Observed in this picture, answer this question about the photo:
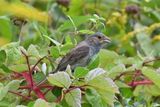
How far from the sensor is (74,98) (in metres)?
1.94

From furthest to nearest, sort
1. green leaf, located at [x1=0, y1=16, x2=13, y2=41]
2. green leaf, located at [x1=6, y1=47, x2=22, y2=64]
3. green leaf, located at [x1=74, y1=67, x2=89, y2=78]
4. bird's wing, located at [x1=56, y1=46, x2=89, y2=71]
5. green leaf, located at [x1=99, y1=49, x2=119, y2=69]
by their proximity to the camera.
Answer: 1. green leaf, located at [x1=0, y1=16, x2=13, y2=41]
2. green leaf, located at [x1=99, y1=49, x2=119, y2=69]
3. bird's wing, located at [x1=56, y1=46, x2=89, y2=71]
4. green leaf, located at [x1=6, y1=47, x2=22, y2=64]
5. green leaf, located at [x1=74, y1=67, x2=89, y2=78]

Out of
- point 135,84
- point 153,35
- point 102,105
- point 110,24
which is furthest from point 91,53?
point 153,35

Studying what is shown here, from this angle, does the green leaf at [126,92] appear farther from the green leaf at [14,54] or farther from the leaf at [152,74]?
the green leaf at [14,54]

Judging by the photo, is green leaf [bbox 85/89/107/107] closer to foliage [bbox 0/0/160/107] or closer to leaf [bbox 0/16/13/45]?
foliage [bbox 0/0/160/107]

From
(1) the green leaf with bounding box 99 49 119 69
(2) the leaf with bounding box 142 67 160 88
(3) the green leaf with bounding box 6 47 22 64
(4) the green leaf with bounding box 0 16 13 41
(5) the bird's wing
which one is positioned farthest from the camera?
(4) the green leaf with bounding box 0 16 13 41

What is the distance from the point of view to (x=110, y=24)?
3.83 meters

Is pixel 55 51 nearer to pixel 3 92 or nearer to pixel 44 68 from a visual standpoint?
pixel 44 68

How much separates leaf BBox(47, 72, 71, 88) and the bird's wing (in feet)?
1.08

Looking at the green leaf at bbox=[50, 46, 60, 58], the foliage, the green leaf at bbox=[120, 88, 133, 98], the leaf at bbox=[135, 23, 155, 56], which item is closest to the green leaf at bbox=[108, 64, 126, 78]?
the foliage

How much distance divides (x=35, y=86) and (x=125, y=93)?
0.48 meters

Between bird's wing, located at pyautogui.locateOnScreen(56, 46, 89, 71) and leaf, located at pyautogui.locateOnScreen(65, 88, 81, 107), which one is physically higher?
leaf, located at pyautogui.locateOnScreen(65, 88, 81, 107)

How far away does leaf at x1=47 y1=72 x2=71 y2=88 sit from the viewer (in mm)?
1927

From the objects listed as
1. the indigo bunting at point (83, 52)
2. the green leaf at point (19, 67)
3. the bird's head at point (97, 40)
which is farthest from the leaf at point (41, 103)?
the bird's head at point (97, 40)

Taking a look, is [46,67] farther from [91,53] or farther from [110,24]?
[110,24]
